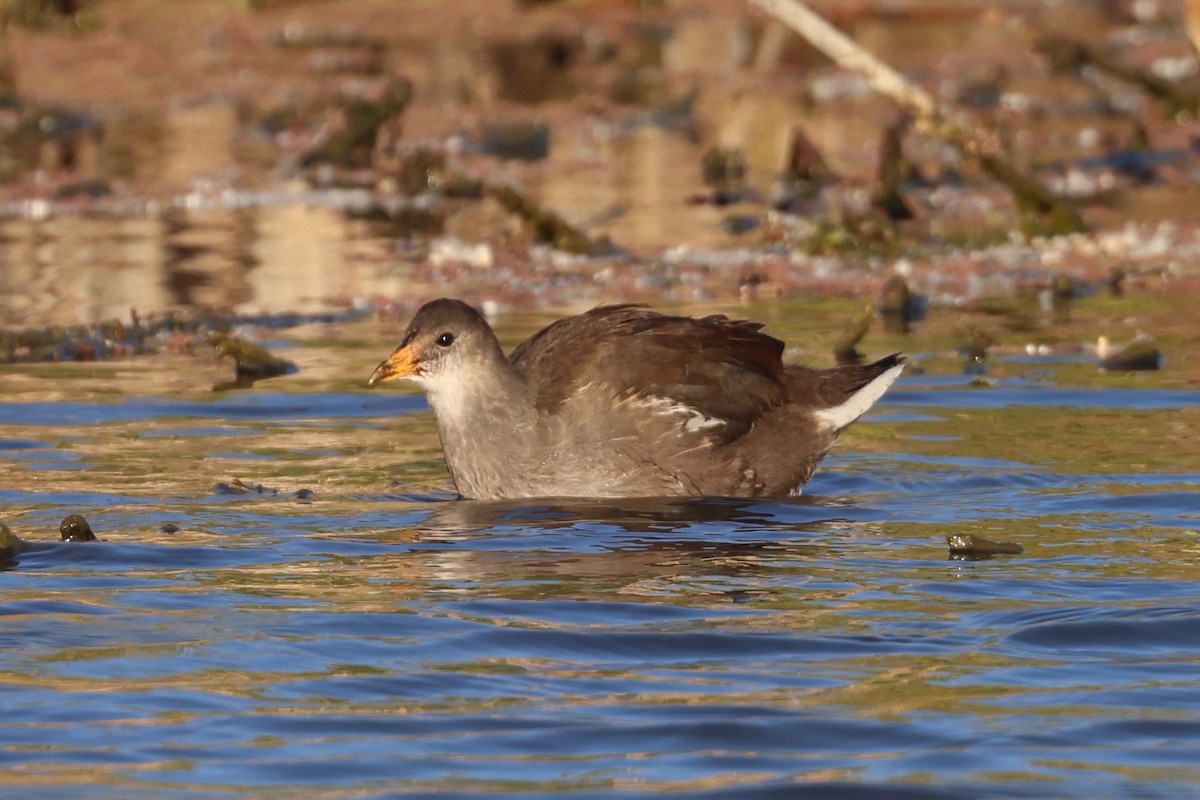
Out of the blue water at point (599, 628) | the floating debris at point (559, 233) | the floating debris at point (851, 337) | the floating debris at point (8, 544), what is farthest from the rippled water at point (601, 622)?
the floating debris at point (559, 233)

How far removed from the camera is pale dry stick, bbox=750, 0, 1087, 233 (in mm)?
13328

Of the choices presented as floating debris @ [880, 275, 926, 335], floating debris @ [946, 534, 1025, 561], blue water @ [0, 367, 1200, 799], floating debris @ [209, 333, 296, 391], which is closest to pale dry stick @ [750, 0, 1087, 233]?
floating debris @ [880, 275, 926, 335]

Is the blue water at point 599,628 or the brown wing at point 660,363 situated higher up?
the brown wing at point 660,363

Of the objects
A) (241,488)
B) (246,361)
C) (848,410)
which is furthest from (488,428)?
(246,361)

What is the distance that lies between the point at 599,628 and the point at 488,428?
86.9 inches

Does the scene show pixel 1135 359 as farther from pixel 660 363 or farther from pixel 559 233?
pixel 559 233

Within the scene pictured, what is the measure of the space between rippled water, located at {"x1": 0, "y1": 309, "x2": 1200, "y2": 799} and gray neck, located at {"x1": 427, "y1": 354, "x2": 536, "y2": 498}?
0.15m

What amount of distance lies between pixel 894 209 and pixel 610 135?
22.4 feet

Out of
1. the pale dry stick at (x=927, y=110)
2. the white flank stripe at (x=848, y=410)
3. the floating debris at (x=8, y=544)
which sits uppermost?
the pale dry stick at (x=927, y=110)

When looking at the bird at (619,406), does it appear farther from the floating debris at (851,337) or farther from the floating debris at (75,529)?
the floating debris at (851,337)

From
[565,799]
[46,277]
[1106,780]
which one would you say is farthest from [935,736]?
[46,277]

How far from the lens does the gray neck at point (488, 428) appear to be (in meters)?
8.88

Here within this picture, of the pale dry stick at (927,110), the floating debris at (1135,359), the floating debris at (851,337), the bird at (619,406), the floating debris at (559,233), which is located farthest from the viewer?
the floating debris at (559,233)

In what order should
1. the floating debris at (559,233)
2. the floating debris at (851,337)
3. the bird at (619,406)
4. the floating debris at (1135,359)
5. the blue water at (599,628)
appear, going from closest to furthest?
the blue water at (599,628), the bird at (619,406), the floating debris at (1135,359), the floating debris at (851,337), the floating debris at (559,233)
